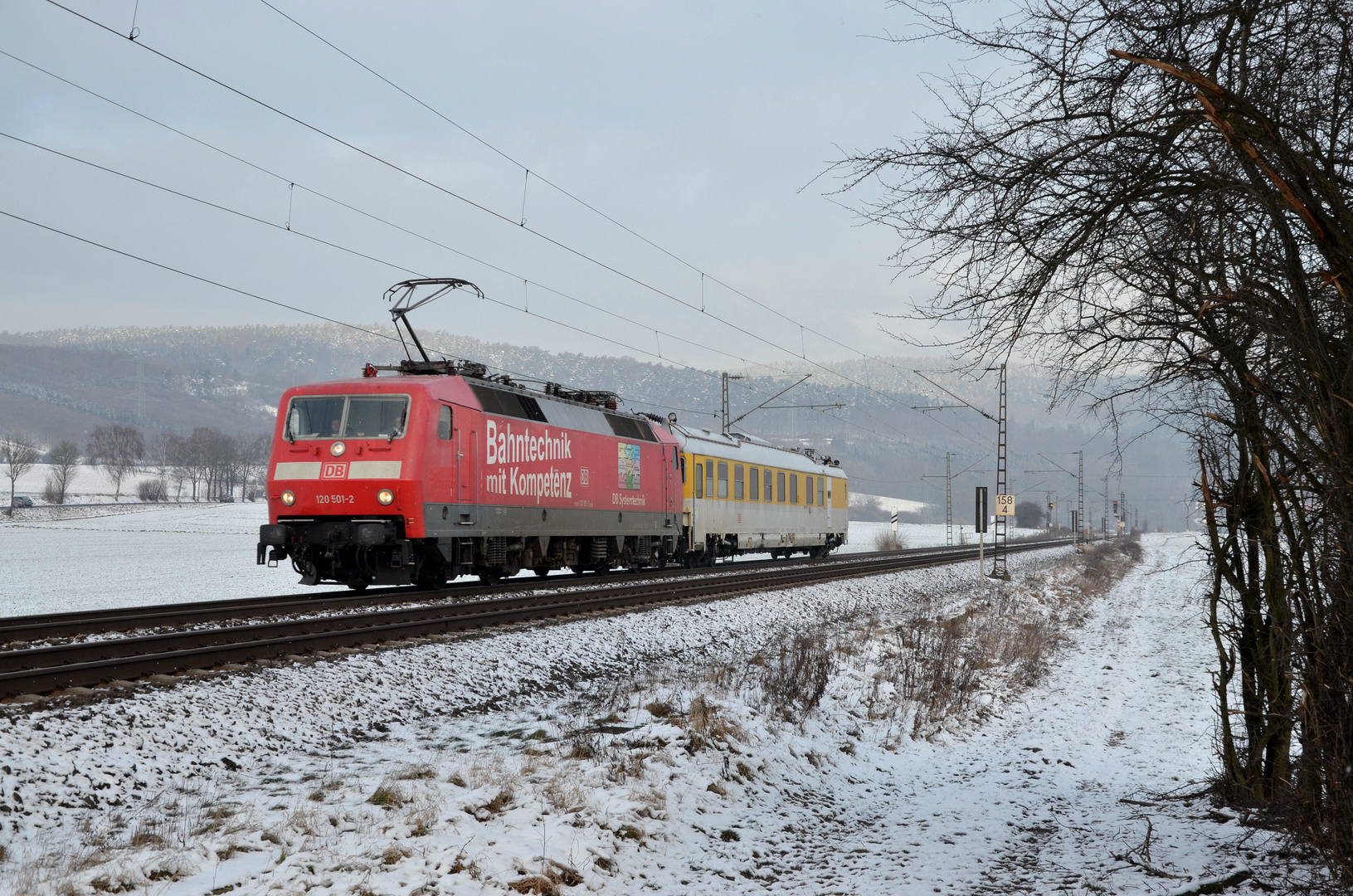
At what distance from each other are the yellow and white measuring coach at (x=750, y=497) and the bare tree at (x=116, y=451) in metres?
120

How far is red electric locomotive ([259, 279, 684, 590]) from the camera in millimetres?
15117

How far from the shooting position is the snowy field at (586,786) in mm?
5215

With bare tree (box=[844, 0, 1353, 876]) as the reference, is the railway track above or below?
below

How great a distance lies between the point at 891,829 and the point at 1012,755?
3167mm

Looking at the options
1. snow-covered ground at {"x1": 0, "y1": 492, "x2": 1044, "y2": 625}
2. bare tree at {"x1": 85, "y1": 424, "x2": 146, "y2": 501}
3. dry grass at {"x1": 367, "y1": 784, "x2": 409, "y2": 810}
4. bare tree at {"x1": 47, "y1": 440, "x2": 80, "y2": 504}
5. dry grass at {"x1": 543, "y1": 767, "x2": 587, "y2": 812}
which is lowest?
dry grass at {"x1": 543, "y1": 767, "x2": 587, "y2": 812}

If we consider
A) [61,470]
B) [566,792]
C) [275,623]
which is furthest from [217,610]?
[61,470]

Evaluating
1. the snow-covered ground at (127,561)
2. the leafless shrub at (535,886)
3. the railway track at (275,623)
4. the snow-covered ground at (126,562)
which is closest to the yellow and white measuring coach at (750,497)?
the snow-covered ground at (127,561)

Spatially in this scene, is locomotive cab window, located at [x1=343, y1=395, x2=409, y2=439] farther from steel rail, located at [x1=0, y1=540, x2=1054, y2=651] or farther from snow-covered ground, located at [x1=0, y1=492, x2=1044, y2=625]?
snow-covered ground, located at [x1=0, y1=492, x2=1044, y2=625]

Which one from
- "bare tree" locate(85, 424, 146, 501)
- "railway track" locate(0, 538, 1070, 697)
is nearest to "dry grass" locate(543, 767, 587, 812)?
"railway track" locate(0, 538, 1070, 697)

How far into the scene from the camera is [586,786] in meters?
6.54

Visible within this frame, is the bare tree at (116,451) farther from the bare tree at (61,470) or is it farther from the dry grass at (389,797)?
the dry grass at (389,797)

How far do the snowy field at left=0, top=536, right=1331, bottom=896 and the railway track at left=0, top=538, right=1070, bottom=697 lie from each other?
689 mm

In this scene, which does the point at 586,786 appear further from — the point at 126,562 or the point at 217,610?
the point at 126,562

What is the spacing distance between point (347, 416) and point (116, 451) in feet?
479
